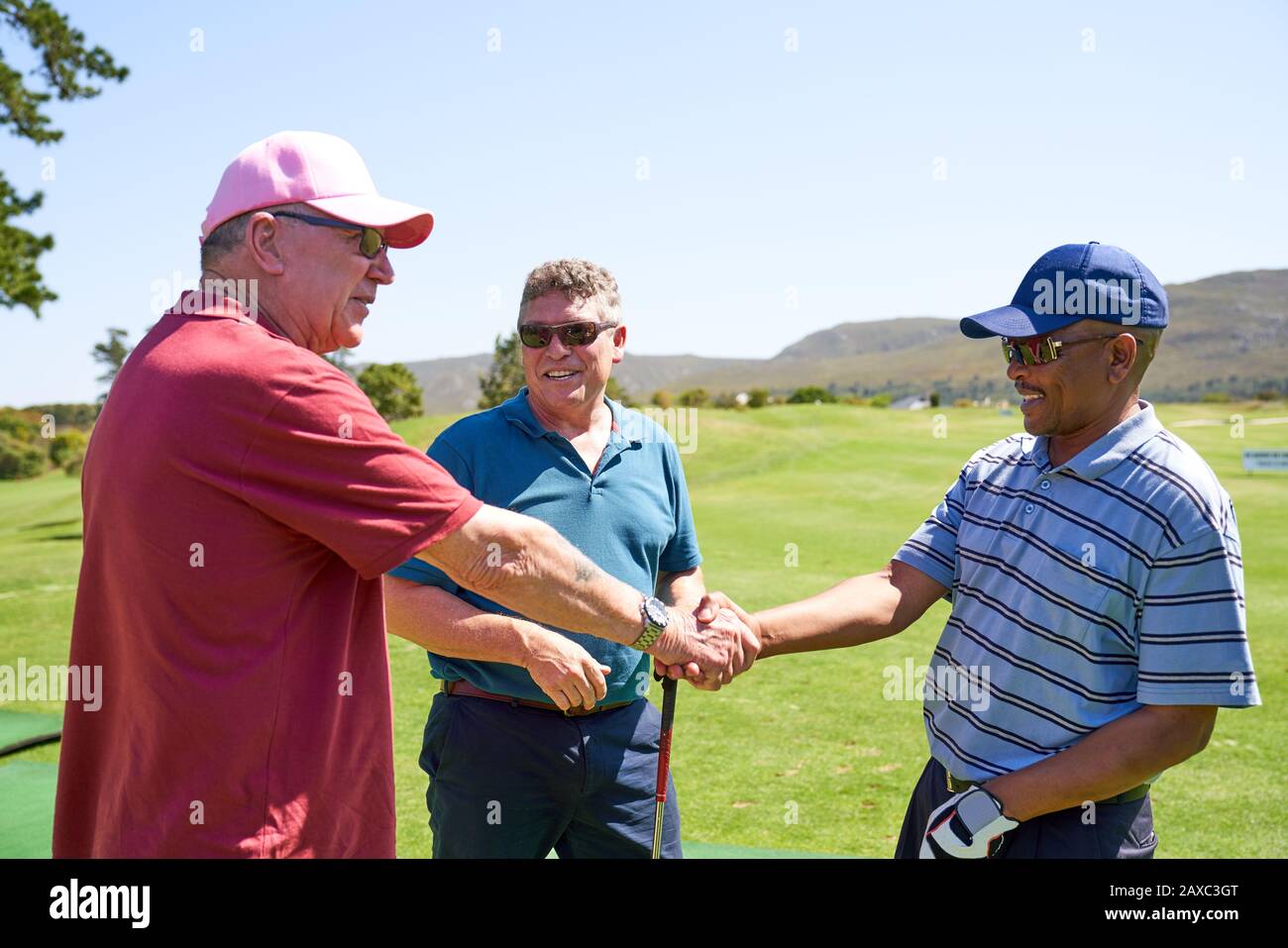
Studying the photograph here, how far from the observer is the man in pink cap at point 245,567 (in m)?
2.12

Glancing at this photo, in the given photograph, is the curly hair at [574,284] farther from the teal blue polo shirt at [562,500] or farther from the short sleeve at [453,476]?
the short sleeve at [453,476]

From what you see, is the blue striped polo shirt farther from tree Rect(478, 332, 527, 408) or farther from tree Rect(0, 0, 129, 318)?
tree Rect(478, 332, 527, 408)

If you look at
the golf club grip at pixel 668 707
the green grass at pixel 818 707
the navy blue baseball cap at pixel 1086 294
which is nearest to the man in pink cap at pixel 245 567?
the golf club grip at pixel 668 707

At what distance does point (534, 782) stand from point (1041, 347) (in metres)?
1.97

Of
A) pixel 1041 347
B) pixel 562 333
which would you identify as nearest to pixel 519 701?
pixel 562 333

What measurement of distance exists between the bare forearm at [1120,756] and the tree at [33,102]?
2396 cm

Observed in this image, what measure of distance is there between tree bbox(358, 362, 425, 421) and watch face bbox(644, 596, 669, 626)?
5033 cm

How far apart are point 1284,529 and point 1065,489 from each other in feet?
55.7

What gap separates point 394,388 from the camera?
54156 mm

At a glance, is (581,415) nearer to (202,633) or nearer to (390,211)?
(390,211)

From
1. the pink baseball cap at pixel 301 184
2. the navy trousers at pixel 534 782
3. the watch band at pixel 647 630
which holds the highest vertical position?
the pink baseball cap at pixel 301 184

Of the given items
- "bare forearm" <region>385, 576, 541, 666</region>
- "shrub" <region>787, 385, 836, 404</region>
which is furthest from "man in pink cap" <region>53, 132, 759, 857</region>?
"shrub" <region>787, 385, 836, 404</region>

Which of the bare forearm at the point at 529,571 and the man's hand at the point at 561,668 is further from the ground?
the bare forearm at the point at 529,571
